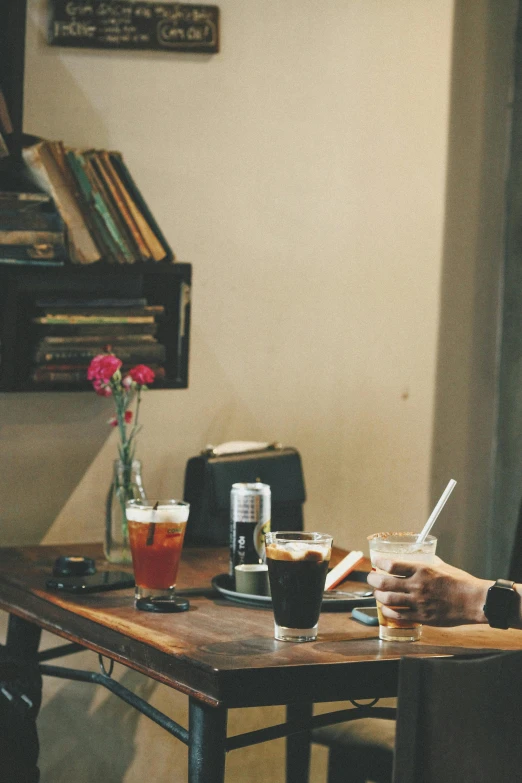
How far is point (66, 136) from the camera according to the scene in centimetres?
268

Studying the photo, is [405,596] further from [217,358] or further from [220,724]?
[217,358]

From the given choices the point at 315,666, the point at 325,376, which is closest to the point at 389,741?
the point at 315,666

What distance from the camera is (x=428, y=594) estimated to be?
1.66 meters

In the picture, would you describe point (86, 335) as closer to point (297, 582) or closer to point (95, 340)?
point (95, 340)

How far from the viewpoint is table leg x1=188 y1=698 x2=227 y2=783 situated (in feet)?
5.00

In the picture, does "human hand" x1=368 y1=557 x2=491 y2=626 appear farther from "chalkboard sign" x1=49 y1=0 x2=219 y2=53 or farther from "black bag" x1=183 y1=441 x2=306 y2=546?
"chalkboard sign" x1=49 y1=0 x2=219 y2=53

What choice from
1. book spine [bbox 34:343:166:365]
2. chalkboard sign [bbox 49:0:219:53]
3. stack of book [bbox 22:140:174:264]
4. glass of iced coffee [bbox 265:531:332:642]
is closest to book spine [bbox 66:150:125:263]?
stack of book [bbox 22:140:174:264]

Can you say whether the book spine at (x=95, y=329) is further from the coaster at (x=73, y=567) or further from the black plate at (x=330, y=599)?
the black plate at (x=330, y=599)

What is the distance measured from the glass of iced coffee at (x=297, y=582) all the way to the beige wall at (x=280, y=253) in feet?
3.86

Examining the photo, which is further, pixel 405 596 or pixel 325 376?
pixel 325 376

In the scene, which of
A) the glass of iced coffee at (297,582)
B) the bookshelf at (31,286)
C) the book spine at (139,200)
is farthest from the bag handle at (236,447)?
the glass of iced coffee at (297,582)

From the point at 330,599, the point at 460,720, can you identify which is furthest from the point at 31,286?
the point at 460,720

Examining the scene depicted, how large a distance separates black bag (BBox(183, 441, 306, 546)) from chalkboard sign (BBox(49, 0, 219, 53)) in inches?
43.0

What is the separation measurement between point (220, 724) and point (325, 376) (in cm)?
160
